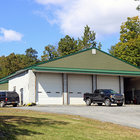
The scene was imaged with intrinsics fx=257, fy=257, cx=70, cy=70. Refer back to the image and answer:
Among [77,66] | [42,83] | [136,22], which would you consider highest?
[136,22]

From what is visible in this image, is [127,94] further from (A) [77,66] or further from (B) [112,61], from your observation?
(A) [77,66]

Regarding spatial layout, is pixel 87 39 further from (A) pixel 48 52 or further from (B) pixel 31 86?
(B) pixel 31 86

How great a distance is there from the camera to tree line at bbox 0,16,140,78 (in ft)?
163

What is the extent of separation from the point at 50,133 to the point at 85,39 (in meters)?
65.7

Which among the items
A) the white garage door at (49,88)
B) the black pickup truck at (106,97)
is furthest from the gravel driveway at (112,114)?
the white garage door at (49,88)

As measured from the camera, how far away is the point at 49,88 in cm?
3152

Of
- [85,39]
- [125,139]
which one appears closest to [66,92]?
[125,139]

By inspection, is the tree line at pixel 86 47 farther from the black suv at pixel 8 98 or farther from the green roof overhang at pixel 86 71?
the black suv at pixel 8 98

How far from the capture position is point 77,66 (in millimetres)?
33688

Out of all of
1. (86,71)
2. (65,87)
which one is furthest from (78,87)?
(86,71)

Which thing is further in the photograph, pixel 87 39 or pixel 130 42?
pixel 87 39

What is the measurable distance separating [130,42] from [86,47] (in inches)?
973

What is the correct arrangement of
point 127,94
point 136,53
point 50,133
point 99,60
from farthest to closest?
point 136,53 < point 127,94 < point 99,60 < point 50,133

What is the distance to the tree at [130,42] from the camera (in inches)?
1940
